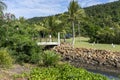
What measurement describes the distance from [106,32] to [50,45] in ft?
62.1

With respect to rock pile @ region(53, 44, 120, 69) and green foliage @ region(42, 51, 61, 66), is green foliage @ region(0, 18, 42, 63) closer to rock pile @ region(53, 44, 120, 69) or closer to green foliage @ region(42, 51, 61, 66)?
green foliage @ region(42, 51, 61, 66)

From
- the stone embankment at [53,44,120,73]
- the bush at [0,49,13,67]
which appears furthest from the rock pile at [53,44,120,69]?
the bush at [0,49,13,67]

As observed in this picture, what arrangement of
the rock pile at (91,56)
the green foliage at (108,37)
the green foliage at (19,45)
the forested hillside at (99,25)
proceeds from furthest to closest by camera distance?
1. the forested hillside at (99,25)
2. the green foliage at (108,37)
3. the rock pile at (91,56)
4. the green foliage at (19,45)

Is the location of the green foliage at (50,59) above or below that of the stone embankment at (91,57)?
above

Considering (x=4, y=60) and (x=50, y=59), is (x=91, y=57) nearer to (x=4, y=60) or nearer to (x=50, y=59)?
(x=50, y=59)

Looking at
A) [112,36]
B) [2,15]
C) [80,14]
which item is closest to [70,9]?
[80,14]

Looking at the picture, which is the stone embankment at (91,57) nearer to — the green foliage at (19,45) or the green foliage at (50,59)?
the green foliage at (50,59)

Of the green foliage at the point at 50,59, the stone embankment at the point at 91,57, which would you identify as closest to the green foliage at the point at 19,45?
the green foliage at the point at 50,59

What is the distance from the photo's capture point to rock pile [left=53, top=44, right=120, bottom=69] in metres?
40.5

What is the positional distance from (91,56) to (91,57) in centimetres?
30

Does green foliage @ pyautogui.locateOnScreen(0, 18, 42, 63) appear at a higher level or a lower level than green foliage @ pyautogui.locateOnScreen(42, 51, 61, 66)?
higher

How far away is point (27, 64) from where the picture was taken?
83.2 ft

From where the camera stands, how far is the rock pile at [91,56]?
133 feet

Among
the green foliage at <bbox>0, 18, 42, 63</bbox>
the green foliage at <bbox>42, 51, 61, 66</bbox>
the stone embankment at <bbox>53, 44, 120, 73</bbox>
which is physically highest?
the green foliage at <bbox>0, 18, 42, 63</bbox>
